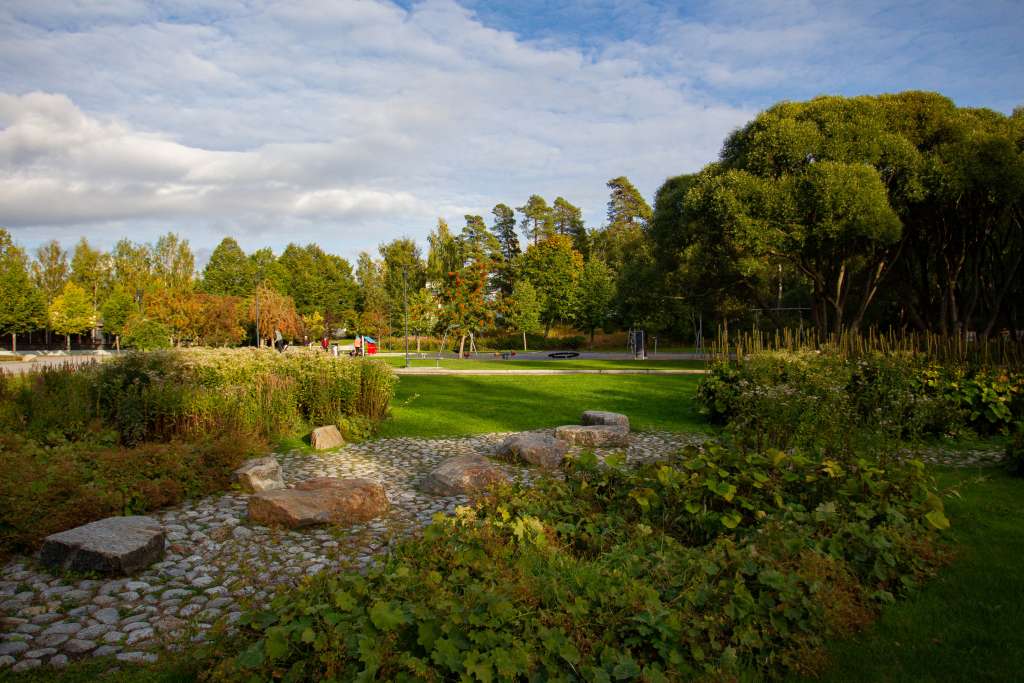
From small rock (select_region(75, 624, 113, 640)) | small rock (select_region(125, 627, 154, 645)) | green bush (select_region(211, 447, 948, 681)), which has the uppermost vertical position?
green bush (select_region(211, 447, 948, 681))

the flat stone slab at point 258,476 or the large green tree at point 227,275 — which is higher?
the large green tree at point 227,275

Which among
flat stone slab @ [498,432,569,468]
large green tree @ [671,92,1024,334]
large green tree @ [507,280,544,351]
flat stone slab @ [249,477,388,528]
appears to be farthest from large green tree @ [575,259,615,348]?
flat stone slab @ [249,477,388,528]

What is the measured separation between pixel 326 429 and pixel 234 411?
1.32m

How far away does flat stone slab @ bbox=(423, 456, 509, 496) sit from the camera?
6352 mm

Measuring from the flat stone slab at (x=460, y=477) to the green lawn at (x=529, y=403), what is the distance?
3341 millimetres

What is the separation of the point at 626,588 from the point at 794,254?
1996 centimetres

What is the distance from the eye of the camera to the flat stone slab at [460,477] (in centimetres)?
635

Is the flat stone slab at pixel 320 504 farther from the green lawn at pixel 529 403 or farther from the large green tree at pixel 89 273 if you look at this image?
the large green tree at pixel 89 273

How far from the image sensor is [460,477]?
21.2ft

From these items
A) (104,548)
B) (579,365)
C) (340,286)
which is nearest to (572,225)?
(340,286)

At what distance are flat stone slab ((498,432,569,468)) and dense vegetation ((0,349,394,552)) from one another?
3.04m

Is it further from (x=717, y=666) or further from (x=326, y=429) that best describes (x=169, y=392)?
(x=717, y=666)

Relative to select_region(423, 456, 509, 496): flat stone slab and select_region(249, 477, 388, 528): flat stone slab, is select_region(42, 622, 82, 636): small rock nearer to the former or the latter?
select_region(249, 477, 388, 528): flat stone slab

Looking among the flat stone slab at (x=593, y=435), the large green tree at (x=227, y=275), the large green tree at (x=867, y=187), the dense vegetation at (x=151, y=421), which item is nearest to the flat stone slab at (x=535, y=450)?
the flat stone slab at (x=593, y=435)
